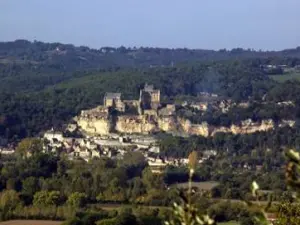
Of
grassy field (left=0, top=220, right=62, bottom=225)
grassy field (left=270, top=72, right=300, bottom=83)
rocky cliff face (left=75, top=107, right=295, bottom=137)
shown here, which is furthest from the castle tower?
grassy field (left=0, top=220, right=62, bottom=225)

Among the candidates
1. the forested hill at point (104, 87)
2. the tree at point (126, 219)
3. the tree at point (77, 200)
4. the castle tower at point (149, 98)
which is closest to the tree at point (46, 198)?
the tree at point (77, 200)

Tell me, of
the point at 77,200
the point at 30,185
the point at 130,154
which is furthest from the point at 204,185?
the point at 130,154

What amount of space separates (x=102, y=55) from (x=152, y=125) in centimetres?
8246

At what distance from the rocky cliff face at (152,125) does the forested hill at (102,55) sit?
2038 inches

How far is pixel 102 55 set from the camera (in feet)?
497

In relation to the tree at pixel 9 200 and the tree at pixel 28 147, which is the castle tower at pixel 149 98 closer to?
the tree at pixel 28 147

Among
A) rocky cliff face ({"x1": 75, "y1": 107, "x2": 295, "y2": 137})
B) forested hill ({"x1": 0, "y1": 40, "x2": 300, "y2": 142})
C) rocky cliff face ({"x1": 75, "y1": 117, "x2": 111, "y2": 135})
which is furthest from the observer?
forested hill ({"x1": 0, "y1": 40, "x2": 300, "y2": 142})

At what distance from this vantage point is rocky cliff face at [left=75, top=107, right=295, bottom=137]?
68.4 m

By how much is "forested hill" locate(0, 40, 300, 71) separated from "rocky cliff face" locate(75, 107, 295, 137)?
51759mm

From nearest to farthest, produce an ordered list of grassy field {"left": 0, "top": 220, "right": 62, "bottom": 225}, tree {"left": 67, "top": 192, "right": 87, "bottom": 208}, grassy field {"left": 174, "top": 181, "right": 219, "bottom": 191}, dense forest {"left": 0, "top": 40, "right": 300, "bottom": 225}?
grassy field {"left": 0, "top": 220, "right": 62, "bottom": 225} → dense forest {"left": 0, "top": 40, "right": 300, "bottom": 225} → tree {"left": 67, "top": 192, "right": 87, "bottom": 208} → grassy field {"left": 174, "top": 181, "right": 219, "bottom": 191}

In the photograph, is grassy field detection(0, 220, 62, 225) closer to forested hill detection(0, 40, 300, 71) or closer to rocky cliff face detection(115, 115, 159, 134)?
rocky cliff face detection(115, 115, 159, 134)

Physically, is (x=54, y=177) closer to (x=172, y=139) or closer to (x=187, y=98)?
(x=172, y=139)

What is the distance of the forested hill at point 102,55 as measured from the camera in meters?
132

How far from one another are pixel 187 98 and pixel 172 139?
18967 mm
